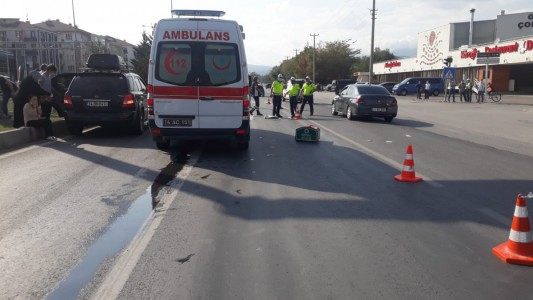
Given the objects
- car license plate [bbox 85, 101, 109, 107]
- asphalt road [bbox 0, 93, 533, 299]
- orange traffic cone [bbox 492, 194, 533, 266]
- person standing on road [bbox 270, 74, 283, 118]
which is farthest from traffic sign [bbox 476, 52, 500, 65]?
orange traffic cone [bbox 492, 194, 533, 266]

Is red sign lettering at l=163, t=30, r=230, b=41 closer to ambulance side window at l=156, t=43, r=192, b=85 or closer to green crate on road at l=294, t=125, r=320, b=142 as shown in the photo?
ambulance side window at l=156, t=43, r=192, b=85

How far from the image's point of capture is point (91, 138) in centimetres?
1301

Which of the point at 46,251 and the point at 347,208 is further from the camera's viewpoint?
the point at 347,208

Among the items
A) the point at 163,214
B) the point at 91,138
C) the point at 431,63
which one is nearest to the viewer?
the point at 163,214

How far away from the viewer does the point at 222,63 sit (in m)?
9.88

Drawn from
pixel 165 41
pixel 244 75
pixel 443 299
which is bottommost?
pixel 443 299

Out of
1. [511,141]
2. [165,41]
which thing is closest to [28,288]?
[165,41]

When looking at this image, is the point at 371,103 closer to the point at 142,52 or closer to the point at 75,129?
the point at 75,129

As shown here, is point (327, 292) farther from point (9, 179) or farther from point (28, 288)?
point (9, 179)

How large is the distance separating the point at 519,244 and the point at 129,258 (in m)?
3.60

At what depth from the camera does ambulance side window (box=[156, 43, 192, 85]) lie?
972cm

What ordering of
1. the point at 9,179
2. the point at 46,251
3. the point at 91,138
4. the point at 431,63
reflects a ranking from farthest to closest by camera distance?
the point at 431,63
the point at 91,138
the point at 9,179
the point at 46,251

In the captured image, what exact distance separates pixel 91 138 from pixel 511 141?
38.4 ft

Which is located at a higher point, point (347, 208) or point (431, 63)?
point (431, 63)
